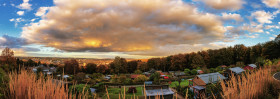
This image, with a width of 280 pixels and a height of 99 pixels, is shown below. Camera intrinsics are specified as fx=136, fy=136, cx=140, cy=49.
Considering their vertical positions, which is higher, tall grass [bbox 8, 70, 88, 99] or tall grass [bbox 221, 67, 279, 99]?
tall grass [bbox 8, 70, 88, 99]

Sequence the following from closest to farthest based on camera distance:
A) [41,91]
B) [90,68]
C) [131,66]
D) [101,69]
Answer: [41,91]
[101,69]
[90,68]
[131,66]

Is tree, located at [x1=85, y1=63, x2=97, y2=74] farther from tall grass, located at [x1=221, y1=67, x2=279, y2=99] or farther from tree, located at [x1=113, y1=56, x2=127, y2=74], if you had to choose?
tall grass, located at [x1=221, y1=67, x2=279, y2=99]

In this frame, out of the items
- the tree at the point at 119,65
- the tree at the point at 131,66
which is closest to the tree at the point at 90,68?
the tree at the point at 119,65

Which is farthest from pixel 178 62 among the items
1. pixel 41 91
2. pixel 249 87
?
pixel 41 91

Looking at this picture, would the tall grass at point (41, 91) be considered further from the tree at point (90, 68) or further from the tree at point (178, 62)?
the tree at point (90, 68)

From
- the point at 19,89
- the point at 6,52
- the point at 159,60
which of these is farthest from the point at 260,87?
the point at 159,60

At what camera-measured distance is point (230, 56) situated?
5522 centimetres

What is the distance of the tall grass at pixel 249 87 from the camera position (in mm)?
1838

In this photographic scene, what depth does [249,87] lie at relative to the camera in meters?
1.86

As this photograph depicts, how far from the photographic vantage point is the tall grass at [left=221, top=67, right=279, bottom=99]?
6.03 ft

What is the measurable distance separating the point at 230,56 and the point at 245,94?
64.0 m

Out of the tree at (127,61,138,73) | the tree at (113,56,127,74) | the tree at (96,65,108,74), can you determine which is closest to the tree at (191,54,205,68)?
the tree at (127,61,138,73)

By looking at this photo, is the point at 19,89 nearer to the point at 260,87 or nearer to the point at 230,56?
the point at 260,87

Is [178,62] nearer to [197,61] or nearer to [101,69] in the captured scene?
[197,61]
